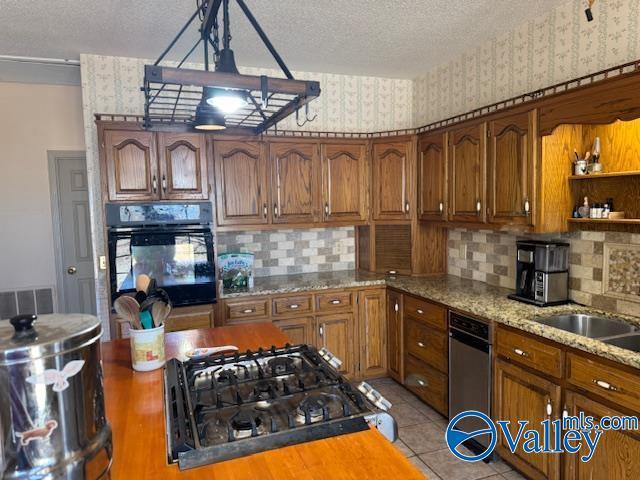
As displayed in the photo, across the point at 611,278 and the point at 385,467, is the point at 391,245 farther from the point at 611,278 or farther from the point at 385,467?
the point at 385,467

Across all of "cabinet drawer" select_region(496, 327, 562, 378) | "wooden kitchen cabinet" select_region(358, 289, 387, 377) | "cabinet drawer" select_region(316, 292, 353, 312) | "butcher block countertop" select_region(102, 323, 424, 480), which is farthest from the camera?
"wooden kitchen cabinet" select_region(358, 289, 387, 377)

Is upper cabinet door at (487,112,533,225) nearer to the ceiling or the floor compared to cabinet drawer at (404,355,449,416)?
nearer to the ceiling

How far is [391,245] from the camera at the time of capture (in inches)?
158

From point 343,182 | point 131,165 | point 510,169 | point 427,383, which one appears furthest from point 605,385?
point 131,165

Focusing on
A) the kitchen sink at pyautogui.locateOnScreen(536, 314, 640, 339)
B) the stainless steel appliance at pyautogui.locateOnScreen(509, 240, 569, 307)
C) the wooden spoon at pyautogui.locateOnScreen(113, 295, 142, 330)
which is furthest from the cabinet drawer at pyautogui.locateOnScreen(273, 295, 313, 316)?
the wooden spoon at pyautogui.locateOnScreen(113, 295, 142, 330)

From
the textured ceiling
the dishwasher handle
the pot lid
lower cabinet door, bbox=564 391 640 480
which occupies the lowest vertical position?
lower cabinet door, bbox=564 391 640 480

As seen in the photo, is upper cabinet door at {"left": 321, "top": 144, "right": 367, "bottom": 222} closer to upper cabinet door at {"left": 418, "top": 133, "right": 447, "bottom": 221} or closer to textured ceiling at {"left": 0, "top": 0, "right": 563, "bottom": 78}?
upper cabinet door at {"left": 418, "top": 133, "right": 447, "bottom": 221}

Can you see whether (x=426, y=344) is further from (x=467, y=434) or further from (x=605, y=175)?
(x=605, y=175)

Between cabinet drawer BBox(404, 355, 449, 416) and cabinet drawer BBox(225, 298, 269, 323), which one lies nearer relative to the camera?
cabinet drawer BBox(404, 355, 449, 416)

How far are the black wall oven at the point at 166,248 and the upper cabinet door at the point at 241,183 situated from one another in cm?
22

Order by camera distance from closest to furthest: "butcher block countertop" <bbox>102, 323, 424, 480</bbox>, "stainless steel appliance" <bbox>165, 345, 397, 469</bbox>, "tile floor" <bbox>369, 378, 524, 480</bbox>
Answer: "butcher block countertop" <bbox>102, 323, 424, 480</bbox>
"stainless steel appliance" <bbox>165, 345, 397, 469</bbox>
"tile floor" <bbox>369, 378, 524, 480</bbox>

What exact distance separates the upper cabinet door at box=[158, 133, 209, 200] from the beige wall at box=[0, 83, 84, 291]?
1790 millimetres

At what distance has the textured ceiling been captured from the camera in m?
2.69

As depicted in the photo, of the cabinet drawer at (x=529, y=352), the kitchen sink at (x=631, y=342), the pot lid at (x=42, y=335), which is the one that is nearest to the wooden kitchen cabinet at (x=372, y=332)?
the cabinet drawer at (x=529, y=352)
